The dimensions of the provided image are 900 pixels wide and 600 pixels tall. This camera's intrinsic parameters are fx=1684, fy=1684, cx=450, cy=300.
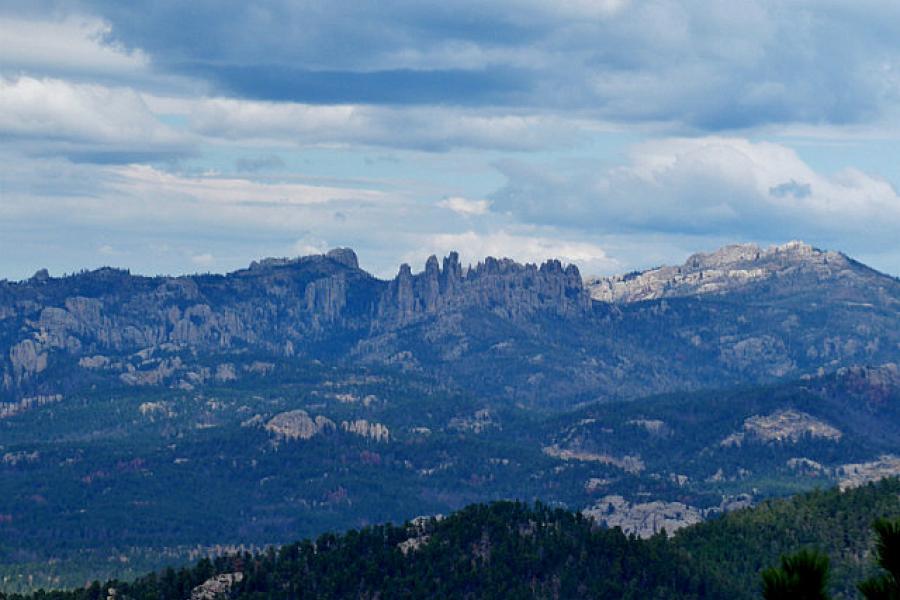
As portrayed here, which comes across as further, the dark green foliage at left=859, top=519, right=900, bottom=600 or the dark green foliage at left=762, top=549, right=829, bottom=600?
the dark green foliage at left=859, top=519, right=900, bottom=600

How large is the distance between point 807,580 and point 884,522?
328 cm

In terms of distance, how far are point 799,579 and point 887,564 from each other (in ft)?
10.1

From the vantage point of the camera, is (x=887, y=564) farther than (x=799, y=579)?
Yes

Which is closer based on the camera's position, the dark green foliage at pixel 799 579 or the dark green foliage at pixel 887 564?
the dark green foliage at pixel 799 579

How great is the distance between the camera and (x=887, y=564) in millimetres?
57594

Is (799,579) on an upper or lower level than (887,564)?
lower

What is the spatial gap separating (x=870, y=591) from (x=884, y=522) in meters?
2.40

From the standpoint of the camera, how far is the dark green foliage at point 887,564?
57.3 metres

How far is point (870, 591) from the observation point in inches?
2260

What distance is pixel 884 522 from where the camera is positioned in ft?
188

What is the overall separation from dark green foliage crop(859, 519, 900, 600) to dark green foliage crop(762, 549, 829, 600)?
5.26ft

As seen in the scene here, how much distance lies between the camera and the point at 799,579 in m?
57.4

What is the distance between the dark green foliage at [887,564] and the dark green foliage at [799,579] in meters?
1.60

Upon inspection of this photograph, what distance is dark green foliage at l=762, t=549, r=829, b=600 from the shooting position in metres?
57.0
